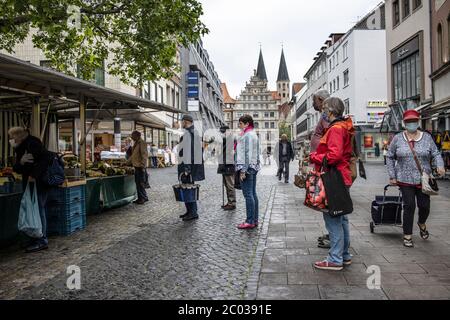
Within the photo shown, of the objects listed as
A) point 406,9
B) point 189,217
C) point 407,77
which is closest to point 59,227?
point 189,217

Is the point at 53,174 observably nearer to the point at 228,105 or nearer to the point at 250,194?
the point at 250,194

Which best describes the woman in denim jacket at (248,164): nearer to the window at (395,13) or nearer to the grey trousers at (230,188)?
the grey trousers at (230,188)

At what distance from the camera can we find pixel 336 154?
194 inches

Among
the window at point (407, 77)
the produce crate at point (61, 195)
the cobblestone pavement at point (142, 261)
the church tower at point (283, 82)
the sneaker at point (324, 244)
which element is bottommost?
the cobblestone pavement at point (142, 261)

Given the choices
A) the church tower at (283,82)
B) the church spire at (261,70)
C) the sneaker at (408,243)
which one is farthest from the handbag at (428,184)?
the church tower at (283,82)

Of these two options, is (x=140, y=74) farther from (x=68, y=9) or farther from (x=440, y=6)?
(x=440, y=6)

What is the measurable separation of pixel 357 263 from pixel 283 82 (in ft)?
507

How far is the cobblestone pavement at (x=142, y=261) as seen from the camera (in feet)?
15.2

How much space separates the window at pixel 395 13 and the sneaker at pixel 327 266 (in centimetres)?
2751

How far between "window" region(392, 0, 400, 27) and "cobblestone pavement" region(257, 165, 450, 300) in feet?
77.3
